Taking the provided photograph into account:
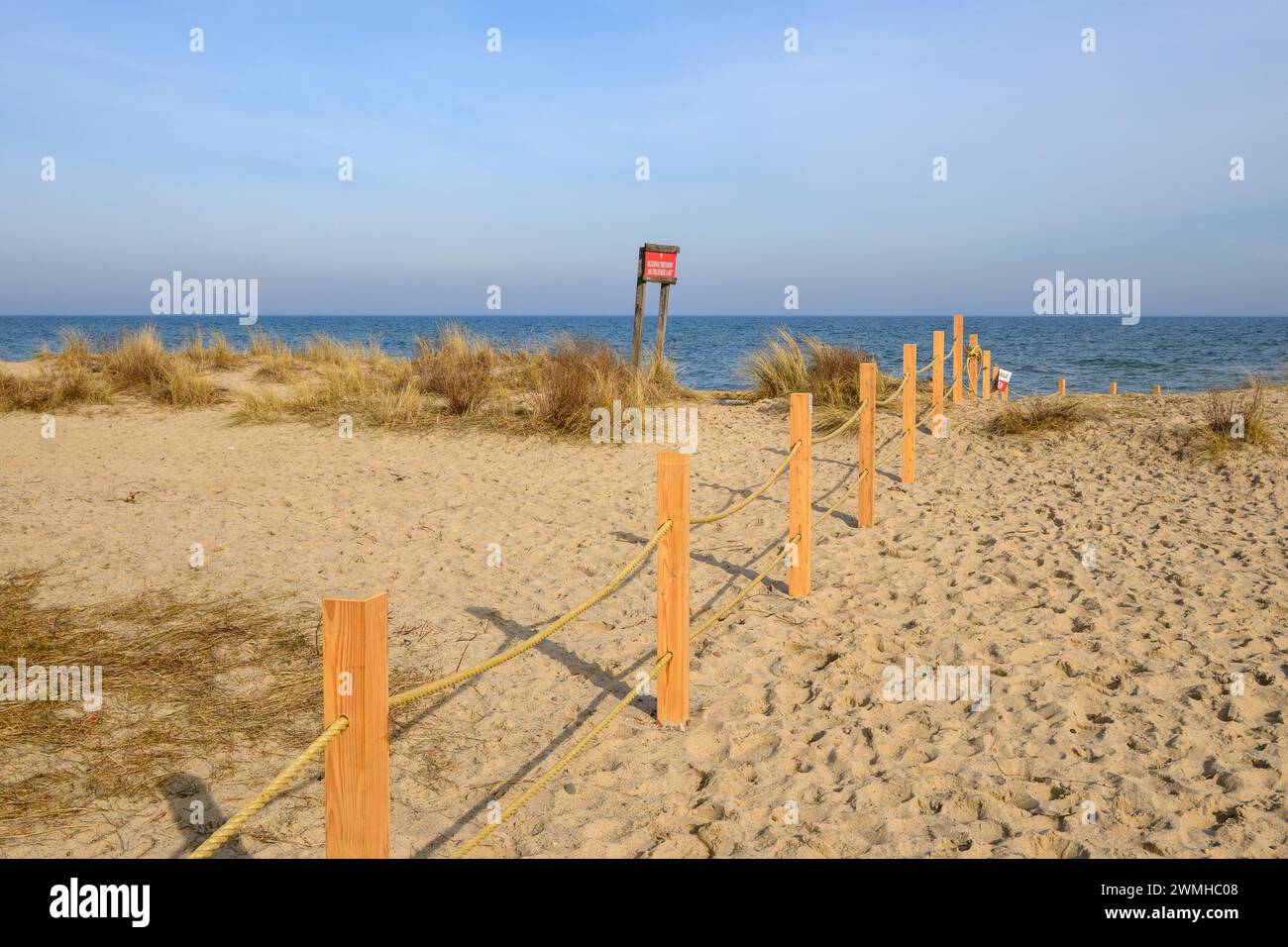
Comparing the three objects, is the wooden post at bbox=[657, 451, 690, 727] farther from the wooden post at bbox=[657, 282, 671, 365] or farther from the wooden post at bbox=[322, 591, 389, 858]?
the wooden post at bbox=[657, 282, 671, 365]

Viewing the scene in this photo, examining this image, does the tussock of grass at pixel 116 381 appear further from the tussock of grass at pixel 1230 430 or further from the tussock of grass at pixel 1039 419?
the tussock of grass at pixel 1230 430

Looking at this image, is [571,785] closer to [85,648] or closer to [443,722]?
[443,722]

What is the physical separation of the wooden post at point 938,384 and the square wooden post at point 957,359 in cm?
71

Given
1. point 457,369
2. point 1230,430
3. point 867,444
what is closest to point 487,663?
point 867,444

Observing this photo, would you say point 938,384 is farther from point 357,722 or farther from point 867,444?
point 357,722

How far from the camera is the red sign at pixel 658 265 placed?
1277 centimetres

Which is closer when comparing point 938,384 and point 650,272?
point 938,384

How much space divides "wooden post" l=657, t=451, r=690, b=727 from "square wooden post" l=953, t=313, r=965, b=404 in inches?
348

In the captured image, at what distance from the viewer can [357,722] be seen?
6.50 feet

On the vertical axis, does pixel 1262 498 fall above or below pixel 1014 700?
above

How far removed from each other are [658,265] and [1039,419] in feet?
18.1
